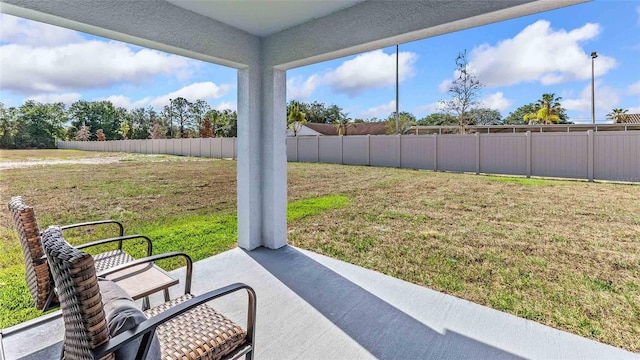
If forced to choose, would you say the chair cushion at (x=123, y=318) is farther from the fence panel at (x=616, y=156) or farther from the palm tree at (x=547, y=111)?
the palm tree at (x=547, y=111)

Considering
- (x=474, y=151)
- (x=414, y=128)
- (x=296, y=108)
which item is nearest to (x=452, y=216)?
(x=474, y=151)

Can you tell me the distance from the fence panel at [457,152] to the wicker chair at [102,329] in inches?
426

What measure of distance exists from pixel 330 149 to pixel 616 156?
9.77 metres

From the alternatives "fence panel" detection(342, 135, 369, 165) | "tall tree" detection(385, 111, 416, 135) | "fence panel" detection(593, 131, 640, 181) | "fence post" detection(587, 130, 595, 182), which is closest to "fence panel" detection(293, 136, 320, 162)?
"fence panel" detection(342, 135, 369, 165)

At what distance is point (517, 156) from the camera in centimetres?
954

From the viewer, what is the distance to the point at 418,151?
12000 millimetres

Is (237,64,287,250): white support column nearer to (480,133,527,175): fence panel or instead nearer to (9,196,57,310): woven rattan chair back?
(9,196,57,310): woven rattan chair back

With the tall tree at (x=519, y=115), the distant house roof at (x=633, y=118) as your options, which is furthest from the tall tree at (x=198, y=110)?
the distant house roof at (x=633, y=118)

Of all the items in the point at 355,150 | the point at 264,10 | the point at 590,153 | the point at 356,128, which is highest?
the point at 356,128

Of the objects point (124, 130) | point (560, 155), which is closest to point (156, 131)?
point (124, 130)

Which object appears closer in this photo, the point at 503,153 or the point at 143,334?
the point at 143,334

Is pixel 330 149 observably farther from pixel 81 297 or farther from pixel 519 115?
pixel 81 297

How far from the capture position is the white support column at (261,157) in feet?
12.0

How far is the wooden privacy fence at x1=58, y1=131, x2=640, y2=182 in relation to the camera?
7.70m
